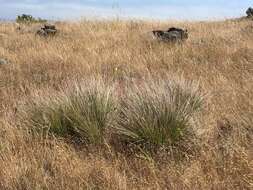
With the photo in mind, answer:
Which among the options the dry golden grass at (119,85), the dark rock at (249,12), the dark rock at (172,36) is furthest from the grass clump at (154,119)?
the dark rock at (249,12)

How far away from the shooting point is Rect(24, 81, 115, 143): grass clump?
202 inches

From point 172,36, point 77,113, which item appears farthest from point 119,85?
point 172,36

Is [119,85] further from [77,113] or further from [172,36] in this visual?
[172,36]

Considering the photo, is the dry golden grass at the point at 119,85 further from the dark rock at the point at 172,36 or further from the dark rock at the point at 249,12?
the dark rock at the point at 249,12

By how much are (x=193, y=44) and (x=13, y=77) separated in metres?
4.29

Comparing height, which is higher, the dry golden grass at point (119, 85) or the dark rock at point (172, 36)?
the dark rock at point (172, 36)

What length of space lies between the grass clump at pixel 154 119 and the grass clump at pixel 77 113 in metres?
0.21

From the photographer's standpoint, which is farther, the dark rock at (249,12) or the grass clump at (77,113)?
the dark rock at (249,12)

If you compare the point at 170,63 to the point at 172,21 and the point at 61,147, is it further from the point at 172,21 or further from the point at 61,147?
the point at 172,21

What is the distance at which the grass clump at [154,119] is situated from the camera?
15.8 ft

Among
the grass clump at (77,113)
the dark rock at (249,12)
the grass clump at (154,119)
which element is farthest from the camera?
the dark rock at (249,12)

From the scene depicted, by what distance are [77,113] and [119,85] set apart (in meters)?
2.19

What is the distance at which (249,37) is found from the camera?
464 inches

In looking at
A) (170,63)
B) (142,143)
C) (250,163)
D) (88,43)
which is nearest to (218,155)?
(250,163)
